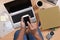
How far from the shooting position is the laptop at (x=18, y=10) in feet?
5.14

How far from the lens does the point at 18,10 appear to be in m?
1.59

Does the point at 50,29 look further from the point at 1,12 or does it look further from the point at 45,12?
the point at 1,12

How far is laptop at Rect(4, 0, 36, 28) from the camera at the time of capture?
157 centimetres

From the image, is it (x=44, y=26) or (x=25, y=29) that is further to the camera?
(x=44, y=26)

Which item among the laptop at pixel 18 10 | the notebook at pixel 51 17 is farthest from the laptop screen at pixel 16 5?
the notebook at pixel 51 17

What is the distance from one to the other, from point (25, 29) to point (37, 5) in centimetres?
30

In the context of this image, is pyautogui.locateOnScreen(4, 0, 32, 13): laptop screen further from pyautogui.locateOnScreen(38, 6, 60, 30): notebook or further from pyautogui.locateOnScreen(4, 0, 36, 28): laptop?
pyautogui.locateOnScreen(38, 6, 60, 30): notebook

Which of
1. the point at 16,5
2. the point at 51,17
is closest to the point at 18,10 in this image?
the point at 16,5

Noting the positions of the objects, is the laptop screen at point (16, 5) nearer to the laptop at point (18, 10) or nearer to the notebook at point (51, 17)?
the laptop at point (18, 10)

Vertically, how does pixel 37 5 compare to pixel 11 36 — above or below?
above

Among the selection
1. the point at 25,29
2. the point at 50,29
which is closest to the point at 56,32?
the point at 50,29

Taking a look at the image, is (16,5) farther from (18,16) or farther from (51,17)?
(51,17)

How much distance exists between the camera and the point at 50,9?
156 cm

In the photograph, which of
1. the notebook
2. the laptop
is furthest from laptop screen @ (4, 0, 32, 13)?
the notebook
